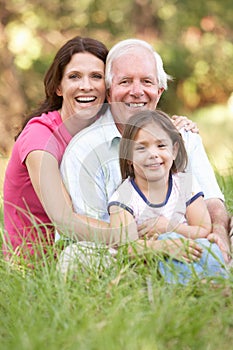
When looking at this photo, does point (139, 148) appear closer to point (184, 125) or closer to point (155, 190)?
point (155, 190)

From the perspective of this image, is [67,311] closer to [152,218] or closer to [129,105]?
A: [152,218]

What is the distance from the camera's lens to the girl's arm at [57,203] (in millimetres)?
3199

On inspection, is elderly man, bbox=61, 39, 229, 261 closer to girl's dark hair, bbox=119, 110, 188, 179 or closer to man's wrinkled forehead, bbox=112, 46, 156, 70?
man's wrinkled forehead, bbox=112, 46, 156, 70

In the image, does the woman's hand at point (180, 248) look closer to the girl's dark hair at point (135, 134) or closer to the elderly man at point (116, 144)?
the elderly man at point (116, 144)

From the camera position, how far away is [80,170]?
346cm

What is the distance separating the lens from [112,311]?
97.7 inches

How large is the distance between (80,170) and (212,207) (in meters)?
0.71

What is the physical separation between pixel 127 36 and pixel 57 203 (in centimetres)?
1056

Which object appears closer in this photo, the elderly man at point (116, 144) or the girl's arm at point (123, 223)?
the girl's arm at point (123, 223)

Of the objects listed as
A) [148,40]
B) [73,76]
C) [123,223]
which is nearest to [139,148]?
[123,223]

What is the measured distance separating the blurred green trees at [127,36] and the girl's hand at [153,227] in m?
7.95

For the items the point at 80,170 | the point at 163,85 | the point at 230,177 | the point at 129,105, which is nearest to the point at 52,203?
the point at 80,170

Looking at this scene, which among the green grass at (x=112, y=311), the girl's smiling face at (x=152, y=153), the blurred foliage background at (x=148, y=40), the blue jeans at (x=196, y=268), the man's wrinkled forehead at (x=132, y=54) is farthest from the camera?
the blurred foliage background at (x=148, y=40)

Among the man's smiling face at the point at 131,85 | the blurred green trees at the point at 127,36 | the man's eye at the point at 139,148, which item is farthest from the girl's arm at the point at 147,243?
the blurred green trees at the point at 127,36
